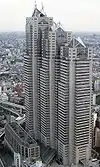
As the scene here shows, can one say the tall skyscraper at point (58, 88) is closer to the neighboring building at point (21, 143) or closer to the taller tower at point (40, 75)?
the taller tower at point (40, 75)

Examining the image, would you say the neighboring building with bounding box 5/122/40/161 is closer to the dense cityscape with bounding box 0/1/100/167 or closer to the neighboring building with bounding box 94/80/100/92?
the dense cityscape with bounding box 0/1/100/167

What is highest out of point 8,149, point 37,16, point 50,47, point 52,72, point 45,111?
point 37,16

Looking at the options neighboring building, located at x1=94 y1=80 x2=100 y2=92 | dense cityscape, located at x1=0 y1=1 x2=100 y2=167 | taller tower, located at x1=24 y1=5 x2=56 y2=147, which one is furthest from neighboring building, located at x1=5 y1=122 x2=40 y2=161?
neighboring building, located at x1=94 y1=80 x2=100 y2=92

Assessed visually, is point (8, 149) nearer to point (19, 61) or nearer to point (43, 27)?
point (43, 27)

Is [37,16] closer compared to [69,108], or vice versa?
[69,108]

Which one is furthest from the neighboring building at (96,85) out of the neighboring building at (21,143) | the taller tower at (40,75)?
the neighboring building at (21,143)

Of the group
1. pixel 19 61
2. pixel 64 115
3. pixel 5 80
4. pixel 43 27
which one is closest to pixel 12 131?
pixel 64 115

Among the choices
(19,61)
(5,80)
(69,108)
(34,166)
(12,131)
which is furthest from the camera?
(19,61)

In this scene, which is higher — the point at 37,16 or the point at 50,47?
the point at 37,16
